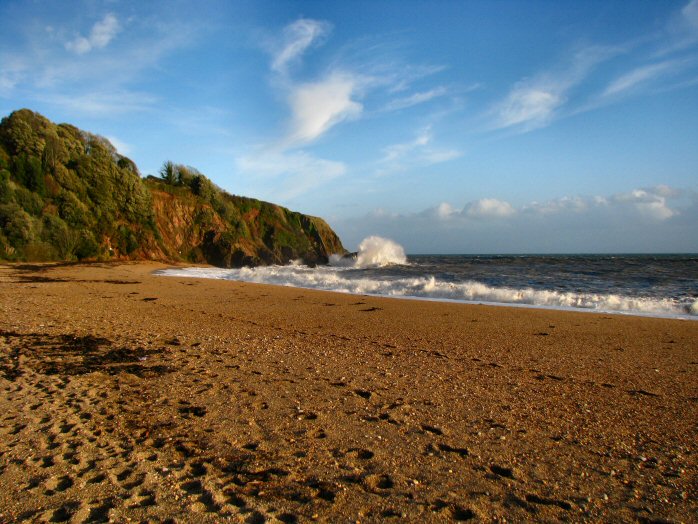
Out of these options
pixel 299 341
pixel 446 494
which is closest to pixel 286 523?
pixel 446 494

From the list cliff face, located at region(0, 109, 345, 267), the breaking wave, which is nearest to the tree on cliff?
cliff face, located at region(0, 109, 345, 267)

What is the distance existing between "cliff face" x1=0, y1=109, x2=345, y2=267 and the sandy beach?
19.0m

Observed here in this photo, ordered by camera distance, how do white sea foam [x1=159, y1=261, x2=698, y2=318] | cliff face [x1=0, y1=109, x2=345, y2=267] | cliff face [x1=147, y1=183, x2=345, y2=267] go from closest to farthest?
white sea foam [x1=159, y1=261, x2=698, y2=318] → cliff face [x1=0, y1=109, x2=345, y2=267] → cliff face [x1=147, y1=183, x2=345, y2=267]

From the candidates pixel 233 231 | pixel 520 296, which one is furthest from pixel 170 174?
pixel 520 296

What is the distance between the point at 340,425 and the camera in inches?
148

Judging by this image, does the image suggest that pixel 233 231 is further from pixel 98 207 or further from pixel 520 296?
pixel 520 296

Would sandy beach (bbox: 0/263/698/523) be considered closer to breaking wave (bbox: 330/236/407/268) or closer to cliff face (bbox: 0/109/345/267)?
cliff face (bbox: 0/109/345/267)

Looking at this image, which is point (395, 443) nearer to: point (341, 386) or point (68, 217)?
point (341, 386)

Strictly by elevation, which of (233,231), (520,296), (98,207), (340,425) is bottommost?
(340,425)

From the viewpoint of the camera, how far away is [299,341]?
722 cm

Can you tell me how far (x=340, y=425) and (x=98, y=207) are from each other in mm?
29725

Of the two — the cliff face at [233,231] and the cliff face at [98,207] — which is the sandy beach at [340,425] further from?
the cliff face at [233,231]

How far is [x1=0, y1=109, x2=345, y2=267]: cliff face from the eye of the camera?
22.9m

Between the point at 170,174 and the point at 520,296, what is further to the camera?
the point at 170,174
